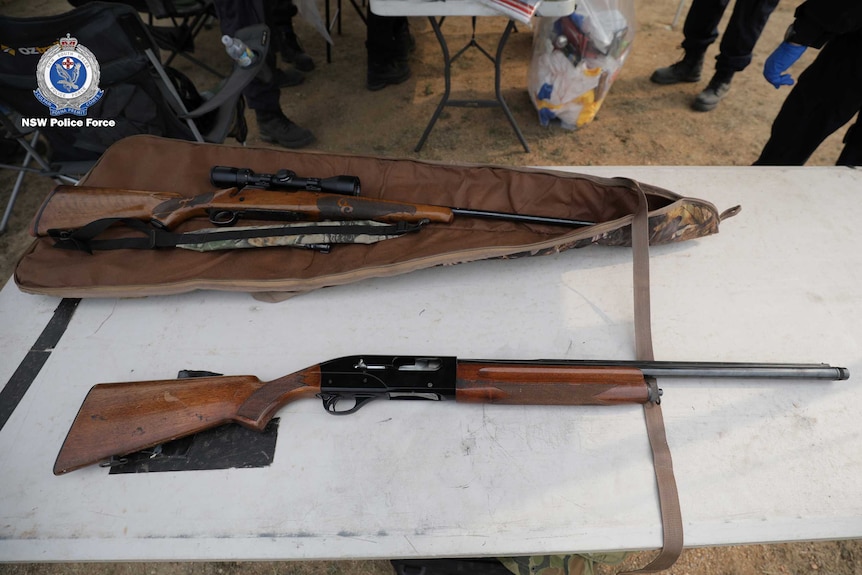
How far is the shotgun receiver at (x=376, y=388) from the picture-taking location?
1200 mm

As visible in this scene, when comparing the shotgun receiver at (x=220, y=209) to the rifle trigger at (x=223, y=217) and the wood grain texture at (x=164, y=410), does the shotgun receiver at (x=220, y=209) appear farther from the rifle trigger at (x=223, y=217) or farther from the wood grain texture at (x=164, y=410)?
the wood grain texture at (x=164, y=410)

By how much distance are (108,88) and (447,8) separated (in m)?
1.74

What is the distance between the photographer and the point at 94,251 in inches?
66.4

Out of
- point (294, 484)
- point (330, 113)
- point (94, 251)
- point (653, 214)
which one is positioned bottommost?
point (330, 113)

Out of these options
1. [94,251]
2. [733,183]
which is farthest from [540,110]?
[94,251]

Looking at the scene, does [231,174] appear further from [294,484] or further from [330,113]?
[330,113]

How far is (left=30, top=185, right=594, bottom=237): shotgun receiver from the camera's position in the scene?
1.69 meters

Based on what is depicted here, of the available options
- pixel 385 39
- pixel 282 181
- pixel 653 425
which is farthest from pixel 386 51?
pixel 653 425

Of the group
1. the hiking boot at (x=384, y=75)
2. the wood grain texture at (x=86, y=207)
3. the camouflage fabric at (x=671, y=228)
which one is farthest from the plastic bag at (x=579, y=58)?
the wood grain texture at (x=86, y=207)

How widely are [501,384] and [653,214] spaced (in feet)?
2.70

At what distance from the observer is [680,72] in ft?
13.6

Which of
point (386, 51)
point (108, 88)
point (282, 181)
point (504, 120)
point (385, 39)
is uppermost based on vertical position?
point (108, 88)

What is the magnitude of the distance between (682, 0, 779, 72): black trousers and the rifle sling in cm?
323

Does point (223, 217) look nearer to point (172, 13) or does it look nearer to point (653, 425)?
point (653, 425)
